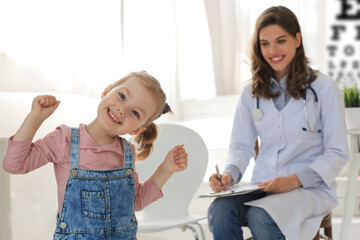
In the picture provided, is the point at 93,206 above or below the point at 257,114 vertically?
below

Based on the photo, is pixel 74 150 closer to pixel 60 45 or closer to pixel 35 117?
pixel 35 117

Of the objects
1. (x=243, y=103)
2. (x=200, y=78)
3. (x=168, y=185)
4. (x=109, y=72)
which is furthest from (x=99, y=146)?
(x=200, y=78)

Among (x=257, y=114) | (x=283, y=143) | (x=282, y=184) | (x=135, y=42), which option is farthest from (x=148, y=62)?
(x=282, y=184)

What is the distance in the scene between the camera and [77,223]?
1.13m

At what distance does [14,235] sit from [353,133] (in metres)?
1.37

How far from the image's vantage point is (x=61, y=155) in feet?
3.83

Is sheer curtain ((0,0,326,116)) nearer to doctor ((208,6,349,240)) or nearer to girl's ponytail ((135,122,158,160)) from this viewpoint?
doctor ((208,6,349,240))

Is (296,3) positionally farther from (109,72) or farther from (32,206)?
(32,206)

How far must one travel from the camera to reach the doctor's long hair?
177cm

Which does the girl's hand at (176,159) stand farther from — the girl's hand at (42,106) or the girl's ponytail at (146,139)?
the girl's hand at (42,106)

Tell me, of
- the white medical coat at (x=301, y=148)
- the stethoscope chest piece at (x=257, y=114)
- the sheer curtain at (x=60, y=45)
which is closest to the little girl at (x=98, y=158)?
the white medical coat at (x=301, y=148)

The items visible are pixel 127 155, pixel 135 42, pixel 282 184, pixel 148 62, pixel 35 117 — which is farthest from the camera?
pixel 148 62

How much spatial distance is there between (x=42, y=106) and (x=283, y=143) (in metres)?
0.90

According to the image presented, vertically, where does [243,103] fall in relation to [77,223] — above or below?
above
